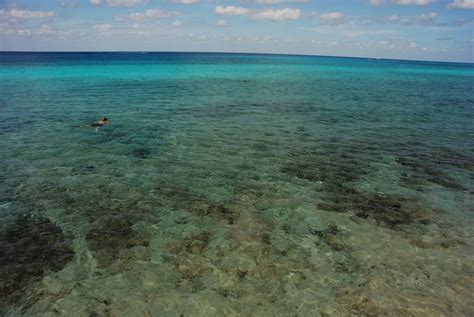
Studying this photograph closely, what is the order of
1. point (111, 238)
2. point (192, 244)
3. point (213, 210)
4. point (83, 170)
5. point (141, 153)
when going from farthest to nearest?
1. point (141, 153)
2. point (83, 170)
3. point (213, 210)
4. point (111, 238)
5. point (192, 244)

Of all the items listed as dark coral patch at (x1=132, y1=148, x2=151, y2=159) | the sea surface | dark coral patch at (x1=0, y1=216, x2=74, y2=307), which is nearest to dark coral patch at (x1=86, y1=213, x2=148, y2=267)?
the sea surface

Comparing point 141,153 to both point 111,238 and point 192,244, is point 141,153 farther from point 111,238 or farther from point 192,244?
point 192,244

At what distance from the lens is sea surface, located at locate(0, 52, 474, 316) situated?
9.48m

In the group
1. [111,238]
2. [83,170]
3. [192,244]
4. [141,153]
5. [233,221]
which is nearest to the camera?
[192,244]

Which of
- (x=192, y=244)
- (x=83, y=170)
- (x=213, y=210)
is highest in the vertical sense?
(x=83, y=170)

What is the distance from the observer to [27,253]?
1102cm

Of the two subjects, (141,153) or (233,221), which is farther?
(141,153)

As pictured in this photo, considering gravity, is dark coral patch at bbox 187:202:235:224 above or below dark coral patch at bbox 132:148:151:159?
below

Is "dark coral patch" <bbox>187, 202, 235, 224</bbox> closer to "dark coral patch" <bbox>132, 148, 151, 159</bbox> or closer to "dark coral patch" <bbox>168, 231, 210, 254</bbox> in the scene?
"dark coral patch" <bbox>168, 231, 210, 254</bbox>

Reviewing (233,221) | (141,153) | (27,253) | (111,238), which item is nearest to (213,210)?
(233,221)

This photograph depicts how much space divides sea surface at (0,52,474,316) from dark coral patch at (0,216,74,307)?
0.17 ft

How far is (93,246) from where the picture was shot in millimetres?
11523

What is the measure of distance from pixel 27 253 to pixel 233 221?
690 cm

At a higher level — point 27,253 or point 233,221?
point 233,221
